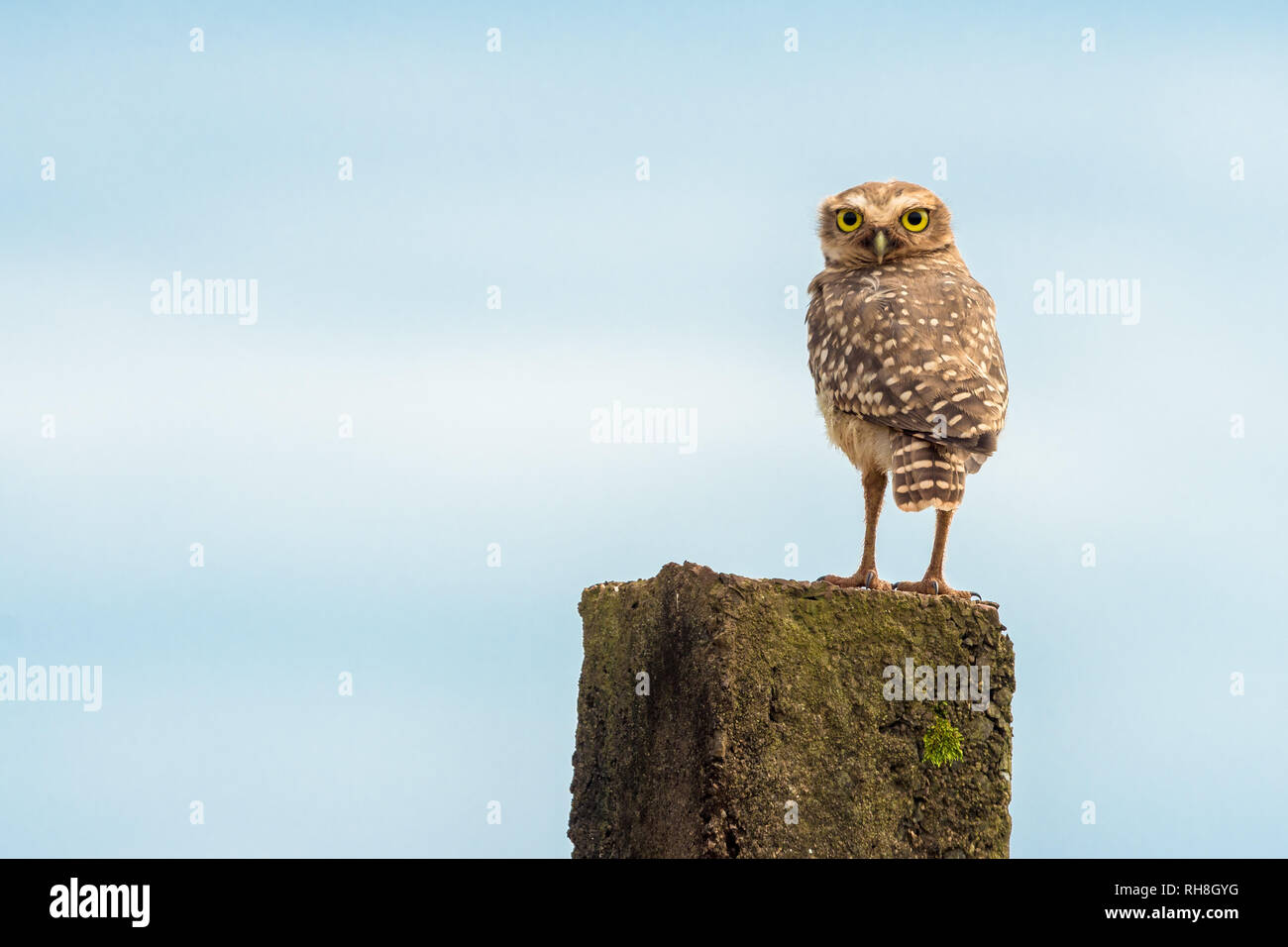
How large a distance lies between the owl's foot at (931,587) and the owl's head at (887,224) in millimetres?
2973

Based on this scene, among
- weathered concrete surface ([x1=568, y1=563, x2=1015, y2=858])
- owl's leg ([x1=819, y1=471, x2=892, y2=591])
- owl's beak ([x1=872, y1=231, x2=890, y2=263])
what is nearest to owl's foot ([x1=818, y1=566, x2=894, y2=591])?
owl's leg ([x1=819, y1=471, x2=892, y2=591])

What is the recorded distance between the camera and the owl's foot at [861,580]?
8.55 meters

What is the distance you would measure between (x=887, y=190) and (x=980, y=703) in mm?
4813

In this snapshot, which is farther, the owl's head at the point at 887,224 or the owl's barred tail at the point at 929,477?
the owl's head at the point at 887,224

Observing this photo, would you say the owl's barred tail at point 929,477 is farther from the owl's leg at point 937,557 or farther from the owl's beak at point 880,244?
the owl's beak at point 880,244

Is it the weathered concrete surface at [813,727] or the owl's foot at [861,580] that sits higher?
the owl's foot at [861,580]

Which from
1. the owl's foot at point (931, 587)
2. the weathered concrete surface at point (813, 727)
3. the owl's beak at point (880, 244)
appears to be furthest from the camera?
the owl's beak at point (880, 244)

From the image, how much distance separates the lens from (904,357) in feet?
29.4

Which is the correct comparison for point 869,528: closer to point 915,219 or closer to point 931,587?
point 931,587

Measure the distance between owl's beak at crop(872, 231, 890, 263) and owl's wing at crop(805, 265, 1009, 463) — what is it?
24 cm

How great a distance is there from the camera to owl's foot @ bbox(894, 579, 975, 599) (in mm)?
8250

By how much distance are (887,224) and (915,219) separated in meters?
0.29

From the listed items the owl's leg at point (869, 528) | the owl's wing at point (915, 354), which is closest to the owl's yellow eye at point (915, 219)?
the owl's wing at point (915, 354)
